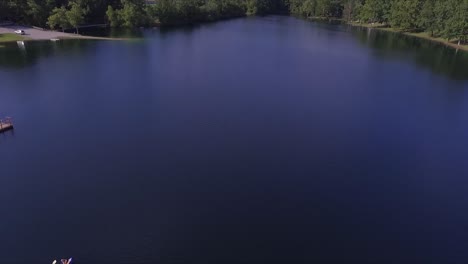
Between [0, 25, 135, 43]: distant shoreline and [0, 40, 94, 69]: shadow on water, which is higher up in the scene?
[0, 25, 135, 43]: distant shoreline

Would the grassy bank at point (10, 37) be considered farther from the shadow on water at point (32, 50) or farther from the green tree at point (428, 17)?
→ the green tree at point (428, 17)

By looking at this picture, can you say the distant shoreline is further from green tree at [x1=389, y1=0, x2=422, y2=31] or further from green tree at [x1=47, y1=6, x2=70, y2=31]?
green tree at [x1=389, y1=0, x2=422, y2=31]

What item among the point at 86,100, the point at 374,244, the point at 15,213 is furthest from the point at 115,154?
the point at 374,244

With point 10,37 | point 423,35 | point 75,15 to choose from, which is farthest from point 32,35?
point 423,35

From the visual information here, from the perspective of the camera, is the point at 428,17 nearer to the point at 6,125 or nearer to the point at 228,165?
the point at 228,165

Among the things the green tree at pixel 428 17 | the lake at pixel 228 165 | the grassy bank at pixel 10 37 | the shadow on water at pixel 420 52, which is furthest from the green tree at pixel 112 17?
the green tree at pixel 428 17

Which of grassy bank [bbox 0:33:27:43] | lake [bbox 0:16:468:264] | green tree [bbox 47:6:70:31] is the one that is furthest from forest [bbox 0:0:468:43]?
lake [bbox 0:16:468:264]
